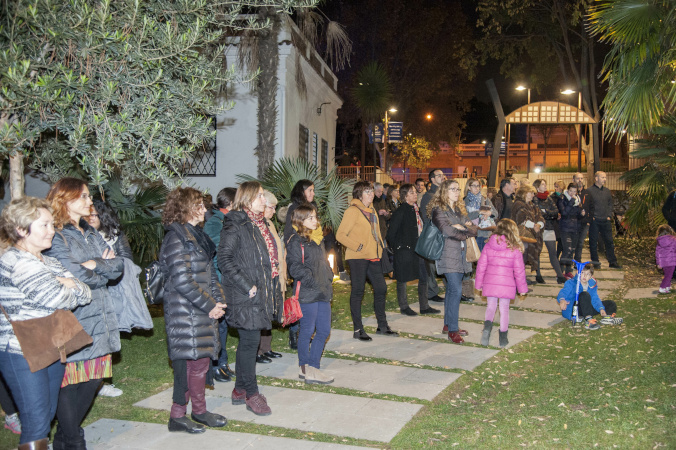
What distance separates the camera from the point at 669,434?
501 cm

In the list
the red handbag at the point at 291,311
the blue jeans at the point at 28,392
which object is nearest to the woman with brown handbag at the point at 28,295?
the blue jeans at the point at 28,392

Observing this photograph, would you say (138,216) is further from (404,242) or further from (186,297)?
(186,297)

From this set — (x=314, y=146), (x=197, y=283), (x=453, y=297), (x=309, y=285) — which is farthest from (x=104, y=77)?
(x=314, y=146)

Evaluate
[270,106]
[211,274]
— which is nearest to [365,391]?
[211,274]

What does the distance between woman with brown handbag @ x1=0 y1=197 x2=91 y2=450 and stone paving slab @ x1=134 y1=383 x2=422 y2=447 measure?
1736 mm

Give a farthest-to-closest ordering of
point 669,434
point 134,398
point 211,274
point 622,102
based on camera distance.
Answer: point 622,102 < point 134,398 < point 211,274 < point 669,434

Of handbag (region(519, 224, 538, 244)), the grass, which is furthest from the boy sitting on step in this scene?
handbag (region(519, 224, 538, 244))

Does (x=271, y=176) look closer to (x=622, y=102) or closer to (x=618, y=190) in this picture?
(x=622, y=102)

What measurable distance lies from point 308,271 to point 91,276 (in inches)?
92.5

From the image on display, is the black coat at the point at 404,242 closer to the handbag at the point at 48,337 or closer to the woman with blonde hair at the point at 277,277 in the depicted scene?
the woman with blonde hair at the point at 277,277

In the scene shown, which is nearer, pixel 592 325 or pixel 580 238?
pixel 592 325

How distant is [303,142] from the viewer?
16328 mm

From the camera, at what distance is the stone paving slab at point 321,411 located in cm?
518

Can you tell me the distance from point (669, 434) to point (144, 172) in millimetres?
5193
